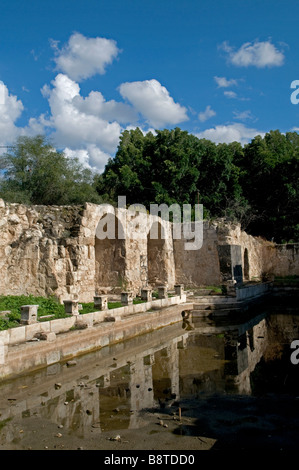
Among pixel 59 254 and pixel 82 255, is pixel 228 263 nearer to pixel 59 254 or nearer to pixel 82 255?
pixel 82 255

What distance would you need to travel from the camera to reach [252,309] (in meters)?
17.1

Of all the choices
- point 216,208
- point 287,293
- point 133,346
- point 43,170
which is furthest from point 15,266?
point 216,208

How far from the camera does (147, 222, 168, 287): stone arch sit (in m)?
20.7

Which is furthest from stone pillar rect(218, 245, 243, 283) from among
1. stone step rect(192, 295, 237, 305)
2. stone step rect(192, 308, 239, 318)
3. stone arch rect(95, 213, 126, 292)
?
stone arch rect(95, 213, 126, 292)

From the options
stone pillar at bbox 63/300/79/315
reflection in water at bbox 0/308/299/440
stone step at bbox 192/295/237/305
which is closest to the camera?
reflection in water at bbox 0/308/299/440

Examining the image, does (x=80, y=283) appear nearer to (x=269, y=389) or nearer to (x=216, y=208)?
(x=269, y=389)

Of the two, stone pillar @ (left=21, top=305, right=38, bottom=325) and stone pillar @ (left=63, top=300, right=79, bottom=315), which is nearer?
stone pillar @ (left=21, top=305, right=38, bottom=325)

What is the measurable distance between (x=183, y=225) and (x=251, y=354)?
41.1 ft

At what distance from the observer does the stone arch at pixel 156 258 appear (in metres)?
20.7

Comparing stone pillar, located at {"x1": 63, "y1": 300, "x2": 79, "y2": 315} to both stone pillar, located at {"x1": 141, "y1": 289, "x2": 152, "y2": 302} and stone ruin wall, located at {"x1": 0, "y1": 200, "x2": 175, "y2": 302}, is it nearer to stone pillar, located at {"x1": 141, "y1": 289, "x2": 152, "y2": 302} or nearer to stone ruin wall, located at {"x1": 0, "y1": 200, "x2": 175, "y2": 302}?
stone ruin wall, located at {"x1": 0, "y1": 200, "x2": 175, "y2": 302}

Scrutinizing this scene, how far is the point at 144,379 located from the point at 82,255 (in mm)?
6687

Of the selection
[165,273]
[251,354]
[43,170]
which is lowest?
[251,354]

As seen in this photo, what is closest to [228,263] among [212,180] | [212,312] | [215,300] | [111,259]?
[215,300]

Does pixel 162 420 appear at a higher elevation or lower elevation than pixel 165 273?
lower
